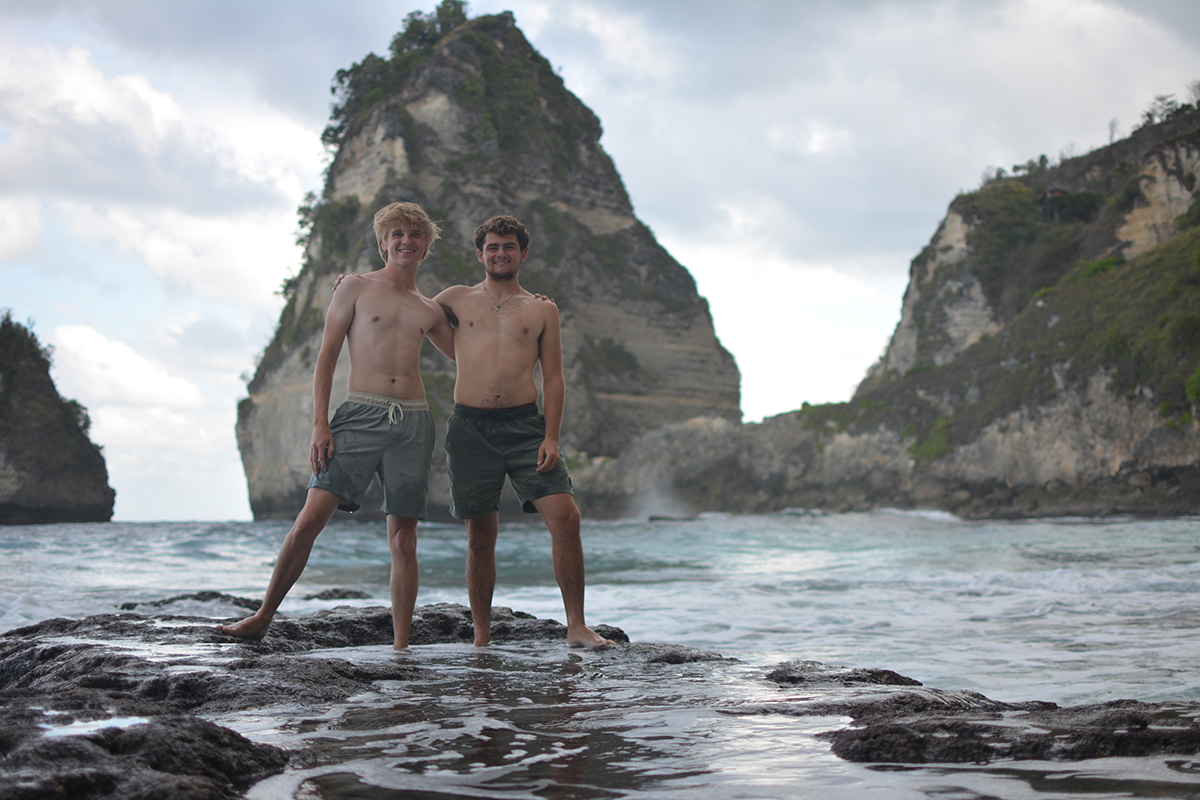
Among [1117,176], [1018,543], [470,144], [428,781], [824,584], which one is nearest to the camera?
[428,781]

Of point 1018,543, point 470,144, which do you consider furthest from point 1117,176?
point 1018,543

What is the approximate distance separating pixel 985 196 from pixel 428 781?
45723 mm

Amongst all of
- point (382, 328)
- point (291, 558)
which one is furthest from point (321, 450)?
point (382, 328)

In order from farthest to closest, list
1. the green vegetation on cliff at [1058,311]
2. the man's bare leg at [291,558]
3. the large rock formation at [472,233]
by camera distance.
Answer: the large rock formation at [472,233]
the green vegetation on cliff at [1058,311]
the man's bare leg at [291,558]

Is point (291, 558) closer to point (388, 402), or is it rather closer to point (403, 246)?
point (388, 402)

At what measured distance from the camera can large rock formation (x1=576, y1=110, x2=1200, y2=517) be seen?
2409 centimetres

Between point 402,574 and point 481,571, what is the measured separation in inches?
14.8

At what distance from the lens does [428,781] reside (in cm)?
161

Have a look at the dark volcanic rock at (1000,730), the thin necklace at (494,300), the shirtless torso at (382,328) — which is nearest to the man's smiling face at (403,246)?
the shirtless torso at (382,328)

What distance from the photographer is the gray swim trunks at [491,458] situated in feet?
12.9

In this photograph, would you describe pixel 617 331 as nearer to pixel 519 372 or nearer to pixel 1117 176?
pixel 1117 176

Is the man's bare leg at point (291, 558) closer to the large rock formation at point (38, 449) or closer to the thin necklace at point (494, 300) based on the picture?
the thin necklace at point (494, 300)

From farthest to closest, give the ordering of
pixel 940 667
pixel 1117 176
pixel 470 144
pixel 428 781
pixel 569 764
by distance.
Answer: pixel 1117 176
pixel 470 144
pixel 940 667
pixel 569 764
pixel 428 781

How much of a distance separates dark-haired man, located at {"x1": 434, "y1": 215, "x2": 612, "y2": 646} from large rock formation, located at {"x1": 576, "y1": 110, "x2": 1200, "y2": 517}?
946 inches
